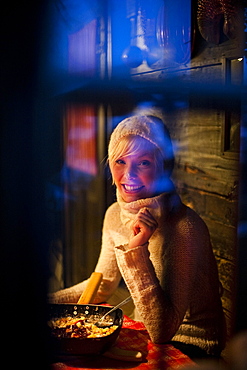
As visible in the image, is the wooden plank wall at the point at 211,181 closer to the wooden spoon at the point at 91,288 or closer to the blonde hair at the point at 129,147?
the blonde hair at the point at 129,147

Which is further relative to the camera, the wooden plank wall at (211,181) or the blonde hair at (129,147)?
the wooden plank wall at (211,181)

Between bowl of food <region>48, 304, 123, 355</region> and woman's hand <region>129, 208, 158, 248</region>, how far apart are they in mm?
191

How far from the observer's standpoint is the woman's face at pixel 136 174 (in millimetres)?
1211

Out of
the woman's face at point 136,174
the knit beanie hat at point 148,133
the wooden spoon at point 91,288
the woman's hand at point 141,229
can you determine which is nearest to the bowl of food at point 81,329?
the wooden spoon at point 91,288

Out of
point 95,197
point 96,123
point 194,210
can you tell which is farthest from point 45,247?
point 194,210

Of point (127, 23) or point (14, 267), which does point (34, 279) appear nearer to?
point (14, 267)

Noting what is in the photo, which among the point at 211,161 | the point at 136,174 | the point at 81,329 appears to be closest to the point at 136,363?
the point at 81,329

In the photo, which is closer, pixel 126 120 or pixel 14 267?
pixel 14 267

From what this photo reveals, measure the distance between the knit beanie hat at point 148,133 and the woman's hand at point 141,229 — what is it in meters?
0.14

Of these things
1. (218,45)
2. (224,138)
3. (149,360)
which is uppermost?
(218,45)

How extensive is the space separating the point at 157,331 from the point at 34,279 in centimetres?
39

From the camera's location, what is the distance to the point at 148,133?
122cm

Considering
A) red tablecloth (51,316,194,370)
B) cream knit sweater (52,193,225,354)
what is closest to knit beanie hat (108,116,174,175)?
cream knit sweater (52,193,225,354)

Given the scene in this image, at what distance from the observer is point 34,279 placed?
1089mm
